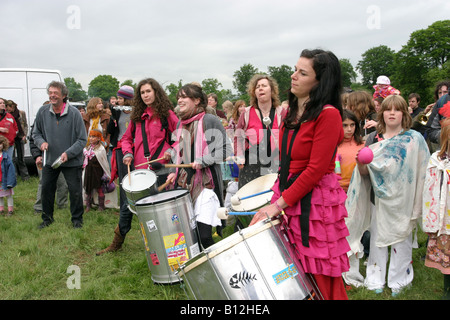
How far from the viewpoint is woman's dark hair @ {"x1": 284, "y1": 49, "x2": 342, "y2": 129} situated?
2.07 meters

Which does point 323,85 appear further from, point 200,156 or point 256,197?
point 200,156

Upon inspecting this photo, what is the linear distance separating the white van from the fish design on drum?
9.35 metres

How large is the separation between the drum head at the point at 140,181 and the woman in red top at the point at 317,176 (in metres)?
1.75

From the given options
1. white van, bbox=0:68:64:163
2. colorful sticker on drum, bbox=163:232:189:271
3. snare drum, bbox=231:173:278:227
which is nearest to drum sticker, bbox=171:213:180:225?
colorful sticker on drum, bbox=163:232:189:271

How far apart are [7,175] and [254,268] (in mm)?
6045

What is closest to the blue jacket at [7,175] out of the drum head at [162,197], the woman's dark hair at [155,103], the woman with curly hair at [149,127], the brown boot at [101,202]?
the brown boot at [101,202]

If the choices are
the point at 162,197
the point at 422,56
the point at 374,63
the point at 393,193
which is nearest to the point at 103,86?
the point at 374,63

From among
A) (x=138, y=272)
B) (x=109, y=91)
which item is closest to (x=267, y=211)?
(x=138, y=272)

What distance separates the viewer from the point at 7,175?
6.59 metres

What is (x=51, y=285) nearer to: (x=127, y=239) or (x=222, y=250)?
(x=127, y=239)

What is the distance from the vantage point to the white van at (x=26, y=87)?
9641 millimetres

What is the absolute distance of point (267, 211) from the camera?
2156 mm

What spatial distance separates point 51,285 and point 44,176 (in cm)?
234

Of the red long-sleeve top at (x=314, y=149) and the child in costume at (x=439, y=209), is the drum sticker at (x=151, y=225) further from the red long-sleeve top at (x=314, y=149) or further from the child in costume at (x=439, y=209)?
the child in costume at (x=439, y=209)
